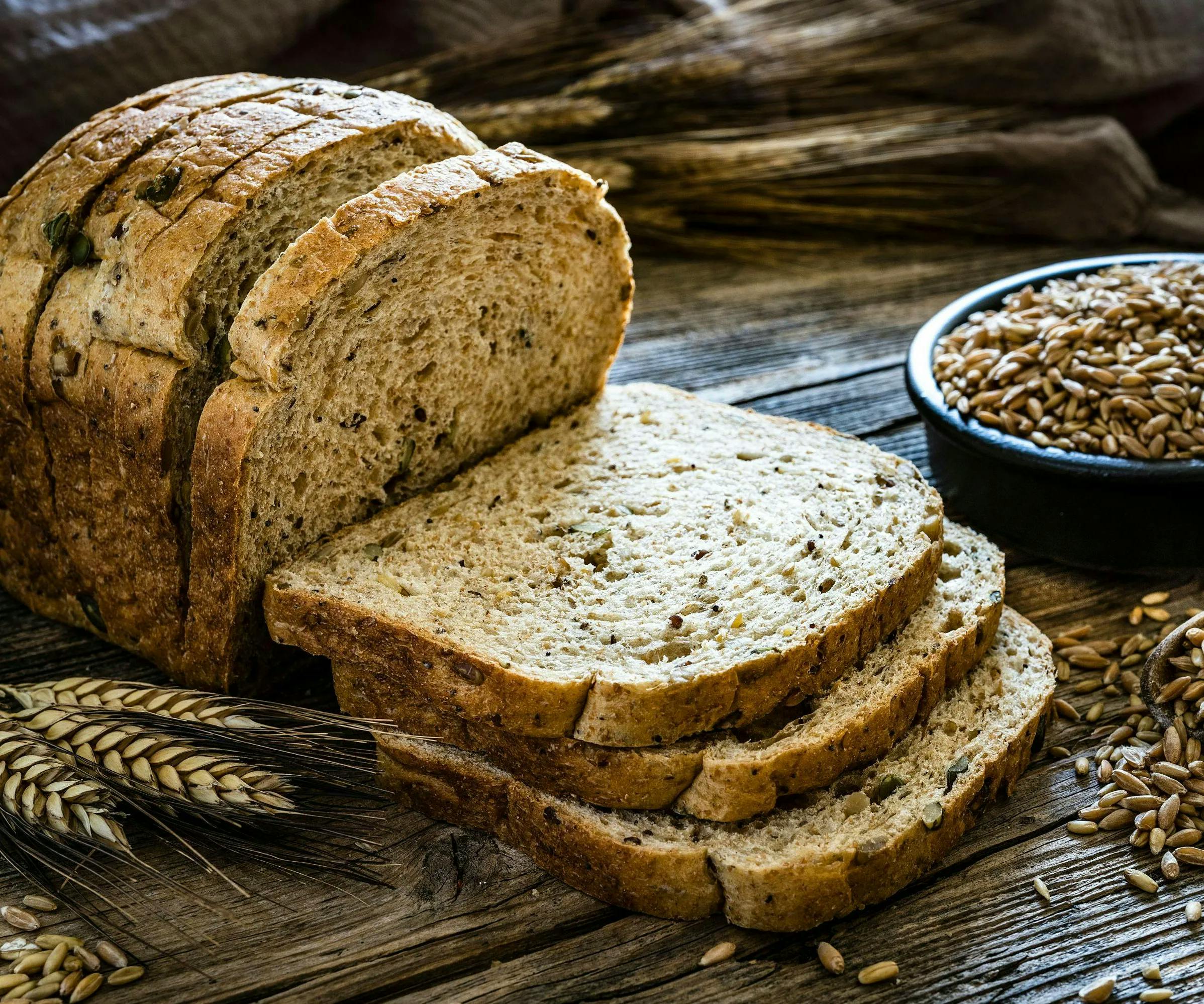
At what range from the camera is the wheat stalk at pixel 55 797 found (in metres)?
2.20

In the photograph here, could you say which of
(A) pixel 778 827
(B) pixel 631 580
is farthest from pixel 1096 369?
(A) pixel 778 827

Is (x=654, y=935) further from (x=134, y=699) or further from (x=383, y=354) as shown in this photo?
(x=383, y=354)

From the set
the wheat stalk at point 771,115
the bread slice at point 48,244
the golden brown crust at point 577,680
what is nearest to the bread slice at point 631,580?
the golden brown crust at point 577,680

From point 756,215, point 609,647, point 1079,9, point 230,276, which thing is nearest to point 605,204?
point 230,276

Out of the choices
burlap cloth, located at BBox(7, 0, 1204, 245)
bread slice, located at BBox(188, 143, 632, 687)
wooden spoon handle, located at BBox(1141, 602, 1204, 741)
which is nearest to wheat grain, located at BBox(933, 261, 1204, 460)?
wooden spoon handle, located at BBox(1141, 602, 1204, 741)

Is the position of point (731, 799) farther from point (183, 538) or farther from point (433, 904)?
point (183, 538)

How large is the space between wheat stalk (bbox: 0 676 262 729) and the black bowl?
5.93ft

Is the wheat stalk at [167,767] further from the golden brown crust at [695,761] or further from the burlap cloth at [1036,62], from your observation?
the burlap cloth at [1036,62]

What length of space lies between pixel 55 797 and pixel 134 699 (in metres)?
0.25

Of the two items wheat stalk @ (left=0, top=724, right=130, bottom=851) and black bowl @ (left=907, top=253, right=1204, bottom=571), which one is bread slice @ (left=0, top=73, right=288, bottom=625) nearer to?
wheat stalk @ (left=0, top=724, right=130, bottom=851)

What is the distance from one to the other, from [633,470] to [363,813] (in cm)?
100

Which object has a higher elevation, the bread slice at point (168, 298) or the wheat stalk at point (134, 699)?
the bread slice at point (168, 298)

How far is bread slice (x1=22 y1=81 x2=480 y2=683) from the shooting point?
2.40 metres

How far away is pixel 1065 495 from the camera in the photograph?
2.86 metres
